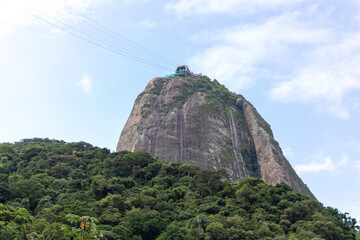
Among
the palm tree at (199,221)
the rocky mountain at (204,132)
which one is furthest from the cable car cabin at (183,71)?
the palm tree at (199,221)

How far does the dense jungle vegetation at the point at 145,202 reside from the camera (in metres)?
38.5

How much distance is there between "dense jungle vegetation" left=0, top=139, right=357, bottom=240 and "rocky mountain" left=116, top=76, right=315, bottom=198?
1753 cm

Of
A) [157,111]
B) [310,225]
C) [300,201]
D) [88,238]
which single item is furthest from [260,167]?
[88,238]

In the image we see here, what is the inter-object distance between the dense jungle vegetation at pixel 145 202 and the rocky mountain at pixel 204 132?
1753cm

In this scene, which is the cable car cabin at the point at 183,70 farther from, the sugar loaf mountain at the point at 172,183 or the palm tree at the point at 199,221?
the palm tree at the point at 199,221

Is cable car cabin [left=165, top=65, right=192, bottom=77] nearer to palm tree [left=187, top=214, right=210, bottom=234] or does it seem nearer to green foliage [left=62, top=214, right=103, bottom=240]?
palm tree [left=187, top=214, right=210, bottom=234]

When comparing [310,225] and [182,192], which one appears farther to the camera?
[182,192]

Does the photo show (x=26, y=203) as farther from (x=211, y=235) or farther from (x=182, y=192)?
(x=211, y=235)

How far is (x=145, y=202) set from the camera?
47406 mm

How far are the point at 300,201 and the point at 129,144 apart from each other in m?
42.0

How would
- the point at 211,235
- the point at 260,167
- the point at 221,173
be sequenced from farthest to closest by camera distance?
the point at 260,167 < the point at 221,173 < the point at 211,235

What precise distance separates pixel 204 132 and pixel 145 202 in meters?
40.3

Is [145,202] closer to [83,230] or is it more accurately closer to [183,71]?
[83,230]

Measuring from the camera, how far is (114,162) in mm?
62031
